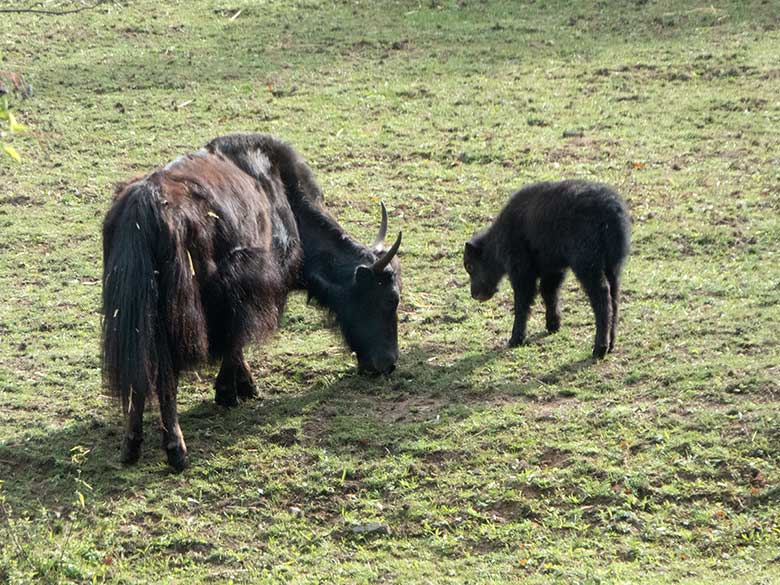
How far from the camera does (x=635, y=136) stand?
11852mm

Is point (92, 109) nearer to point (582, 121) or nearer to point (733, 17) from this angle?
point (582, 121)

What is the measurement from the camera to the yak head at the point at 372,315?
24.9 ft

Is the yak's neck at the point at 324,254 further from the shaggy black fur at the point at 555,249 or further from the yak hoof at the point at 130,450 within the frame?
the yak hoof at the point at 130,450

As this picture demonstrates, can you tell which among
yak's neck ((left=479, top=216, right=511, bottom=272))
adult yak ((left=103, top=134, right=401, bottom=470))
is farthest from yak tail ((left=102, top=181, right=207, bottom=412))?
yak's neck ((left=479, top=216, right=511, bottom=272))

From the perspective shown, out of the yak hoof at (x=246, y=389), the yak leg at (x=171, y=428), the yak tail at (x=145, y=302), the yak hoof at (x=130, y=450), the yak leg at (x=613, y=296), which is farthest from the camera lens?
the yak leg at (x=613, y=296)

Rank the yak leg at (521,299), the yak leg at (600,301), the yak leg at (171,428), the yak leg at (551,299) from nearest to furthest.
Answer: the yak leg at (171,428), the yak leg at (600,301), the yak leg at (521,299), the yak leg at (551,299)

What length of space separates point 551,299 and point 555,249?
0.49 metres

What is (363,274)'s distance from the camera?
7.59 meters

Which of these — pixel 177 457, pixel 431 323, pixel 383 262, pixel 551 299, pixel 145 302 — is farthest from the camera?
pixel 431 323

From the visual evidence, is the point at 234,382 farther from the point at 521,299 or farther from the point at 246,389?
the point at 521,299

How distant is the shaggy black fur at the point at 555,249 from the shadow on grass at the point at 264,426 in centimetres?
42

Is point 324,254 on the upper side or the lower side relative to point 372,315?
upper

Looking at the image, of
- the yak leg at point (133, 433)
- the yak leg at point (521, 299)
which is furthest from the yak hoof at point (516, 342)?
the yak leg at point (133, 433)

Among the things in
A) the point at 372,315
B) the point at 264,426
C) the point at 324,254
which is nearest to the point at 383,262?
the point at 372,315
